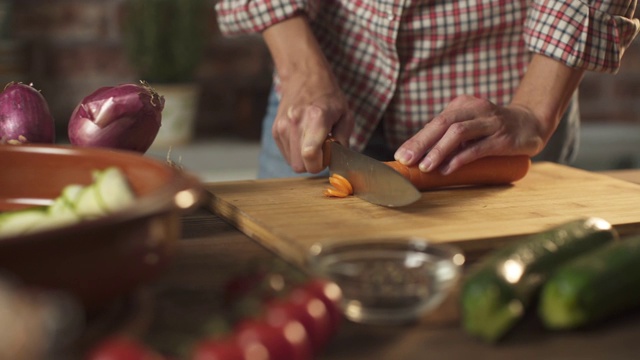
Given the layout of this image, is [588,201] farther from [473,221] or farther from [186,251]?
[186,251]

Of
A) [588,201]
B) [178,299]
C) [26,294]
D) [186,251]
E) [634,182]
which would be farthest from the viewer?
[634,182]

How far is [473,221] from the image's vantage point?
41.6 inches

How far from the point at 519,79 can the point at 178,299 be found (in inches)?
38.5

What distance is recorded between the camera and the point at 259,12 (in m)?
1.52

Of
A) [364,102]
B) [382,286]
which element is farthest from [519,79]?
[382,286]

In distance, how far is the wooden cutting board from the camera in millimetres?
994

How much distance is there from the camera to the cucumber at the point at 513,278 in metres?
0.67

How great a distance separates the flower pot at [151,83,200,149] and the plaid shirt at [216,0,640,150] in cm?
107

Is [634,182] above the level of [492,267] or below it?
below

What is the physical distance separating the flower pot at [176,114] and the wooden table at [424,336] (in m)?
1.91

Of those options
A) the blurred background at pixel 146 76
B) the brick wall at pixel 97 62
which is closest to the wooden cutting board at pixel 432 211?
the blurred background at pixel 146 76

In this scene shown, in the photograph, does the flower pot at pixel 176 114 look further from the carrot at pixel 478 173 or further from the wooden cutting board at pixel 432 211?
the carrot at pixel 478 173

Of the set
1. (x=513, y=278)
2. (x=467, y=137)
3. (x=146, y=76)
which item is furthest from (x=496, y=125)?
(x=146, y=76)

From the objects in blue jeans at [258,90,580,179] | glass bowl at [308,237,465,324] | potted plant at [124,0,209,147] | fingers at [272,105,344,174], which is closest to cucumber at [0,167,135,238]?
glass bowl at [308,237,465,324]
